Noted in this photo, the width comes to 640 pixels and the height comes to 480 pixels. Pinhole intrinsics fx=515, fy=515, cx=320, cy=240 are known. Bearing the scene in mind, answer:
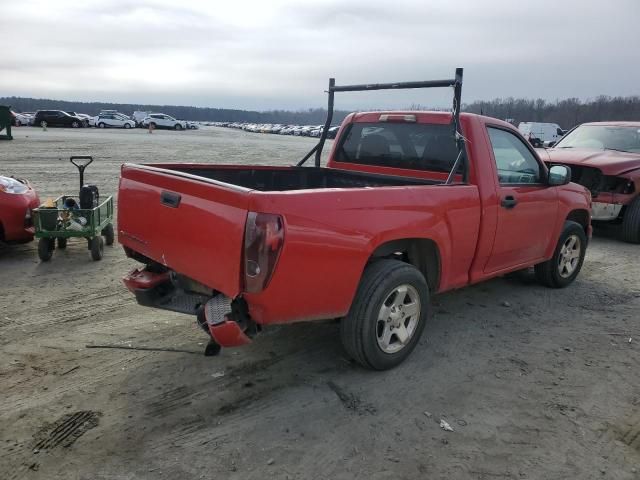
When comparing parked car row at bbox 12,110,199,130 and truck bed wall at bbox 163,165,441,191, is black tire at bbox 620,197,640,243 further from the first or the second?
parked car row at bbox 12,110,199,130

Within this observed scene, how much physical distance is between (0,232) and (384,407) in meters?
5.34

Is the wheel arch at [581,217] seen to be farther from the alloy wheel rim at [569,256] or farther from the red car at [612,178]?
the red car at [612,178]

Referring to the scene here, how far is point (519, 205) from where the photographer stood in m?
4.77

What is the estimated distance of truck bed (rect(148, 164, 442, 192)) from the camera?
480cm

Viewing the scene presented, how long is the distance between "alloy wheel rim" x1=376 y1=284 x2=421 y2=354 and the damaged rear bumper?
1.00 m

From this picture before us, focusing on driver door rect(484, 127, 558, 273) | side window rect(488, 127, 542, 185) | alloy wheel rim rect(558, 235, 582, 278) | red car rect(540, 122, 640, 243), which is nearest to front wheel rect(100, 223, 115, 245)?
driver door rect(484, 127, 558, 273)

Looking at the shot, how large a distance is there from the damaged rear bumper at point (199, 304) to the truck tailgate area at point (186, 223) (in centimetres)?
14

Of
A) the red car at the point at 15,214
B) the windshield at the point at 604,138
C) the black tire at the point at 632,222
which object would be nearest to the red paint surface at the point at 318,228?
the red car at the point at 15,214

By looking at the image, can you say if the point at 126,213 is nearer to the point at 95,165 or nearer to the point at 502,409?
the point at 502,409

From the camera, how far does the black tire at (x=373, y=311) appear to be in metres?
3.51

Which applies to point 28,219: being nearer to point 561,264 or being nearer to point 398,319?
point 398,319

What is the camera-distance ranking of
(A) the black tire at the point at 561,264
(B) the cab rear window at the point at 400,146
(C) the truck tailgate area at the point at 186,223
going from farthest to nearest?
(A) the black tire at the point at 561,264
(B) the cab rear window at the point at 400,146
(C) the truck tailgate area at the point at 186,223

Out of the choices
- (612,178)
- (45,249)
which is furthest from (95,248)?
(612,178)

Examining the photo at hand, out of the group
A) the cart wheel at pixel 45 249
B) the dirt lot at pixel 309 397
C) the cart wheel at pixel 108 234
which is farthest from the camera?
the cart wheel at pixel 108 234
